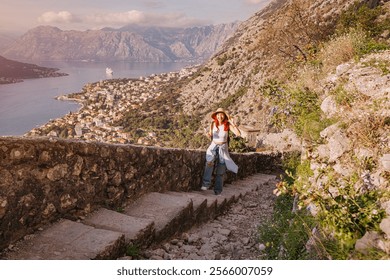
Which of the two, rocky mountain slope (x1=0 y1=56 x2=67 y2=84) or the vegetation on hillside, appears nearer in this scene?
the vegetation on hillside

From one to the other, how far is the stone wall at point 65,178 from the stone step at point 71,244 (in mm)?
130

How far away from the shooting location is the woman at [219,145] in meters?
5.26

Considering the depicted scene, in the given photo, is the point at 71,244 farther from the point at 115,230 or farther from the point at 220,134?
the point at 220,134

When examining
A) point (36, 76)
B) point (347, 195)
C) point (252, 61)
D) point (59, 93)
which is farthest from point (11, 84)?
point (252, 61)

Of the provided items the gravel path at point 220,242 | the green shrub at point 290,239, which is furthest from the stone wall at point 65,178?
the green shrub at point 290,239

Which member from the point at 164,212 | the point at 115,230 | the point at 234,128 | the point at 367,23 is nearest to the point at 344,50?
the point at 367,23

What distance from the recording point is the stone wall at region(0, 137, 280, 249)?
256 cm

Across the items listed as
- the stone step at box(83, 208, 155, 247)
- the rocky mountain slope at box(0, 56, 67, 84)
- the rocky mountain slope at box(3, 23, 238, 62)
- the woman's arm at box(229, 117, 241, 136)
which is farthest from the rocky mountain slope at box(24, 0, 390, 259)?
the rocky mountain slope at box(0, 56, 67, 84)

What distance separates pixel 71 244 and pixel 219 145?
325 cm

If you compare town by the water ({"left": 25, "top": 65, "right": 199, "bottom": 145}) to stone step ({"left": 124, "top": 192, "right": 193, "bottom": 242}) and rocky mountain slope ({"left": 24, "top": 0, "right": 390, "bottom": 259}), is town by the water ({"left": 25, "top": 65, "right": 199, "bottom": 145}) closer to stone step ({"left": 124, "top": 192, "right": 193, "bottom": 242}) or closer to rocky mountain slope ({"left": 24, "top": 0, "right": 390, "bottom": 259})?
stone step ({"left": 124, "top": 192, "right": 193, "bottom": 242})

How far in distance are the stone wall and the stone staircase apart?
124 millimetres

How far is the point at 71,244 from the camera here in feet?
8.56

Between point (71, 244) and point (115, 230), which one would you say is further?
point (115, 230)

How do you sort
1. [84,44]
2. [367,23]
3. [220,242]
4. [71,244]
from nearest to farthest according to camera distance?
[71,244], [220,242], [84,44], [367,23]
